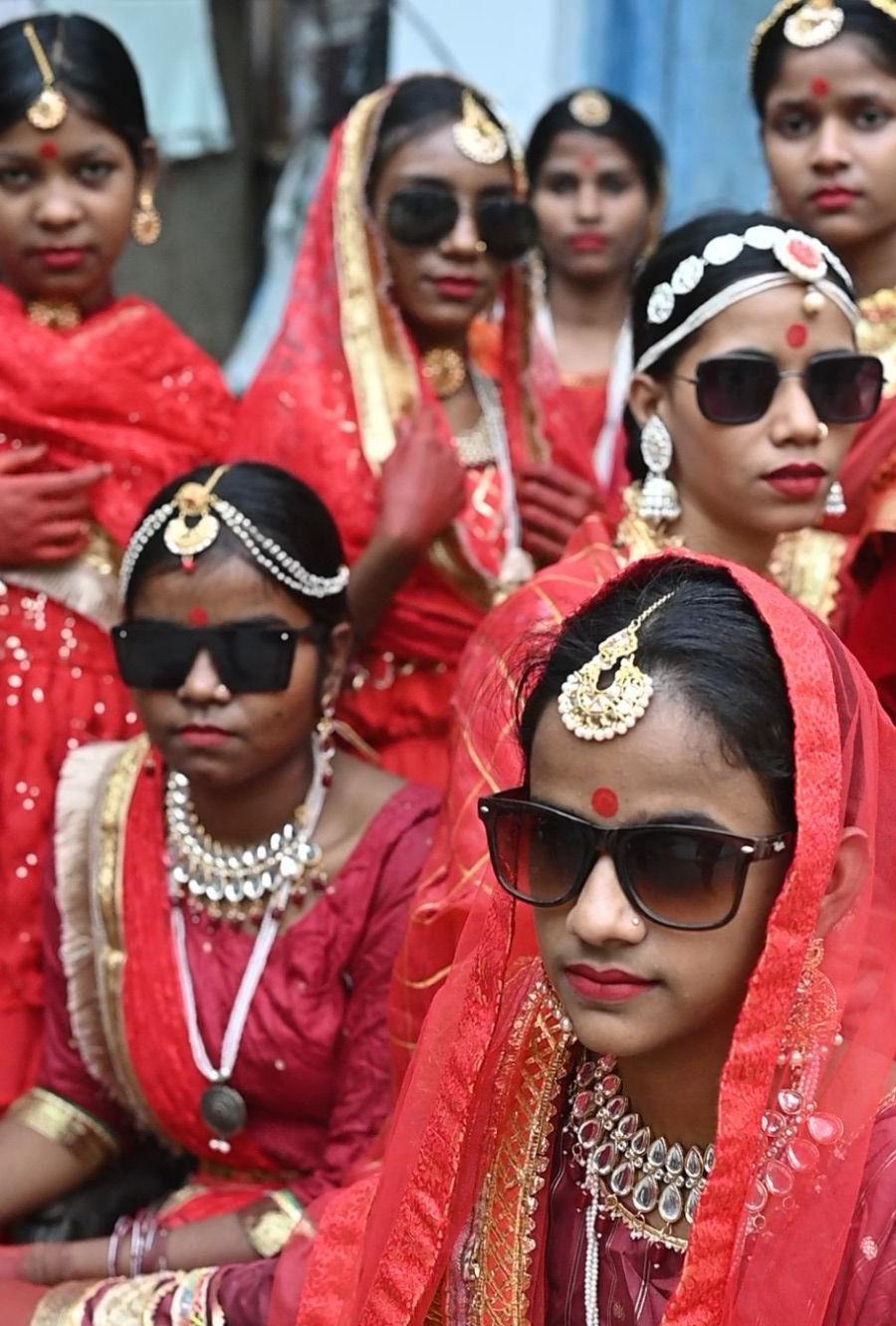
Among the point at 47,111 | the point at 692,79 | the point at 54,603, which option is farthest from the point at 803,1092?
the point at 692,79

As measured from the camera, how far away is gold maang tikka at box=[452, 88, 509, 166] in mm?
3529

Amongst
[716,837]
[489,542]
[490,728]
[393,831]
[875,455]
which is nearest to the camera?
[716,837]

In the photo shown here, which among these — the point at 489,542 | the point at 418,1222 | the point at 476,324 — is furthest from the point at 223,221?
the point at 418,1222

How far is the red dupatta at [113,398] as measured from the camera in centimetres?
333

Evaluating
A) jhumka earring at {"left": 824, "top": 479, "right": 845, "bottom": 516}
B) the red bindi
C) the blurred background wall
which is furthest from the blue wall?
the red bindi

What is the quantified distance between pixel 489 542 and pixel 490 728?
111 centimetres

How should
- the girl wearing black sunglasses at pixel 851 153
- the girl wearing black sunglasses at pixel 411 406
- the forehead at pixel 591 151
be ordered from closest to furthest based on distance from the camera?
the girl wearing black sunglasses at pixel 851 153
the girl wearing black sunglasses at pixel 411 406
the forehead at pixel 591 151

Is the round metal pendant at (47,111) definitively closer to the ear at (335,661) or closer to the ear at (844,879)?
the ear at (335,661)

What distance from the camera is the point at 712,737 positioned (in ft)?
5.63

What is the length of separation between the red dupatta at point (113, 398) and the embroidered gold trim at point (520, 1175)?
1.63 m

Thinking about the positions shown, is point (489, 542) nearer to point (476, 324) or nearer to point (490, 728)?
point (476, 324)

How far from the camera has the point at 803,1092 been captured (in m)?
1.69

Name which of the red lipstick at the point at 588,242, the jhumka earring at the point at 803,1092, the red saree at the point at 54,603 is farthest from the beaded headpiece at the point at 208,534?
the red lipstick at the point at 588,242

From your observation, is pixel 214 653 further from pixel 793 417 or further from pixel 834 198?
pixel 834 198
